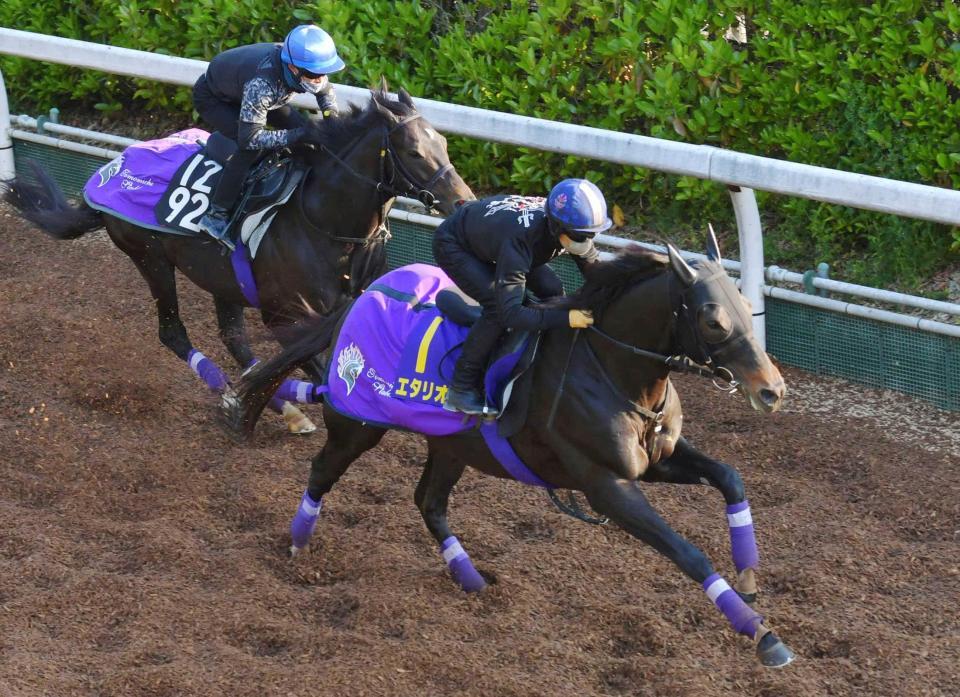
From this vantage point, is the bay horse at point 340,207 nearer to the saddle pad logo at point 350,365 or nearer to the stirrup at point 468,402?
the saddle pad logo at point 350,365

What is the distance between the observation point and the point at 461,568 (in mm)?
5469

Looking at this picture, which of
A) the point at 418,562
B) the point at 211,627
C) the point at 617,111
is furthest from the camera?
the point at 617,111

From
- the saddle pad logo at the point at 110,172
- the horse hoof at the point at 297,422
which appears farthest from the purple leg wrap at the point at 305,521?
the saddle pad logo at the point at 110,172

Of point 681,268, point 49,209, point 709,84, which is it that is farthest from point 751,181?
point 49,209

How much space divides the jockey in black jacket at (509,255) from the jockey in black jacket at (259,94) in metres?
1.71

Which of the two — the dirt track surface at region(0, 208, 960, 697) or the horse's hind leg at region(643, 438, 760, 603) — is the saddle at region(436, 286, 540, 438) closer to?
the horse's hind leg at region(643, 438, 760, 603)

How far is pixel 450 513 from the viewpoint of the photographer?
6074 mm

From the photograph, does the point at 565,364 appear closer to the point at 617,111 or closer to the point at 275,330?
the point at 275,330

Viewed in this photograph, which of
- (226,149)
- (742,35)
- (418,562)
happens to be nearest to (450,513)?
(418,562)

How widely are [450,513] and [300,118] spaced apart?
235 centimetres

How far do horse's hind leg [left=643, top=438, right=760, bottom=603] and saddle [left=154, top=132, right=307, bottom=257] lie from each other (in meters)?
2.65

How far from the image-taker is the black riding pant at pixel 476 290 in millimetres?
4961

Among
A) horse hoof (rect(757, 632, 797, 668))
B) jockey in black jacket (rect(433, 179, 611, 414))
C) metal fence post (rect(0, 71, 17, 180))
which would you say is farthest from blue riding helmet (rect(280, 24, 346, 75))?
metal fence post (rect(0, 71, 17, 180))

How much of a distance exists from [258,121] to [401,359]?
1980 mm
